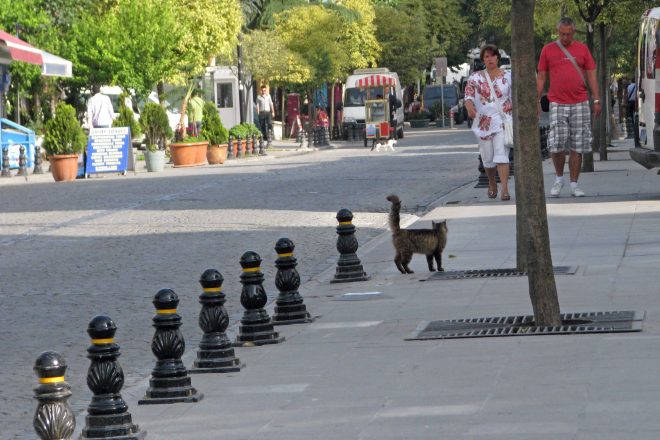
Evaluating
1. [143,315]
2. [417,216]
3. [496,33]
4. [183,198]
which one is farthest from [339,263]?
[496,33]

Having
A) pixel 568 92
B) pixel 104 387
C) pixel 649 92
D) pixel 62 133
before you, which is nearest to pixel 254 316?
pixel 104 387

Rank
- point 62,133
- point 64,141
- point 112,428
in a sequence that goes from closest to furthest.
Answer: point 112,428
point 62,133
point 64,141

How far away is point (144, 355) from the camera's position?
31.1 ft

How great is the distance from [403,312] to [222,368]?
2269 millimetres

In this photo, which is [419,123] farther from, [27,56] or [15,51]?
[15,51]

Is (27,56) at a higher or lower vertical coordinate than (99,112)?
higher

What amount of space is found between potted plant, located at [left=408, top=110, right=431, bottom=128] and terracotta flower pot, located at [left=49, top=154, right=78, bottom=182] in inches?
1883

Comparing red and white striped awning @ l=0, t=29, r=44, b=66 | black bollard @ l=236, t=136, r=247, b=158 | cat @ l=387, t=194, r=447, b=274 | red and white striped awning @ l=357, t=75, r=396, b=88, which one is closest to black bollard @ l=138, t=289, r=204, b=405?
cat @ l=387, t=194, r=447, b=274

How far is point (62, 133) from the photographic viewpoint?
31656 millimetres

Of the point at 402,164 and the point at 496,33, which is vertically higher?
the point at 496,33

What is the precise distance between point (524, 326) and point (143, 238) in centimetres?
901

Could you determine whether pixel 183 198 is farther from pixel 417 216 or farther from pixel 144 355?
pixel 144 355

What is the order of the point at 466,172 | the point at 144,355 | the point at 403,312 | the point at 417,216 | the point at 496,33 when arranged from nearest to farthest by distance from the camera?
the point at 144,355
the point at 403,312
the point at 417,216
the point at 466,172
the point at 496,33

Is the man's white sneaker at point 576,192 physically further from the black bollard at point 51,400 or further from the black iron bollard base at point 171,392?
the black bollard at point 51,400
